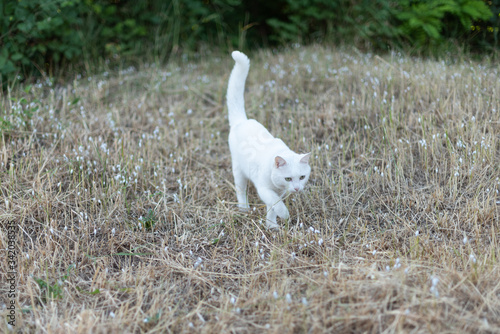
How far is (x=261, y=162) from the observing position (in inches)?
136

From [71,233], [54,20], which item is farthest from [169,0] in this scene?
[71,233]

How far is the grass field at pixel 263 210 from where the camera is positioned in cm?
250

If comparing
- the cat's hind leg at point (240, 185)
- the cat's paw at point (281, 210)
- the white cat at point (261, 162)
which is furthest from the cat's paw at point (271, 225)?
the cat's hind leg at point (240, 185)

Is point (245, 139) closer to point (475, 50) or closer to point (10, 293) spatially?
point (10, 293)

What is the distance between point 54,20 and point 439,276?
5.36 metres

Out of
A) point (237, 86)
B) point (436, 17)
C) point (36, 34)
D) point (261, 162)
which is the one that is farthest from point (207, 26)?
point (261, 162)

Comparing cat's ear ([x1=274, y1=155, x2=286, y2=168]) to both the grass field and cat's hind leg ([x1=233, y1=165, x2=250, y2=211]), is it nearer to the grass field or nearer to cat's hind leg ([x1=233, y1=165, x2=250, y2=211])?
the grass field

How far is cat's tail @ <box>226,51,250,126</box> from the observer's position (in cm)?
381

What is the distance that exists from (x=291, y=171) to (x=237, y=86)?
111 cm

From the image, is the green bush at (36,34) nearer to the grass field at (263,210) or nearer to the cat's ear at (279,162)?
the grass field at (263,210)

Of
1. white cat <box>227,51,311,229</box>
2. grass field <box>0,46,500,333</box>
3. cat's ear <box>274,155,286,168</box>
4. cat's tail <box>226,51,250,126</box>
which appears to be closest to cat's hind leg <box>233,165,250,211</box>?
white cat <box>227,51,311,229</box>

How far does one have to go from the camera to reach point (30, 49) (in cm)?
588
